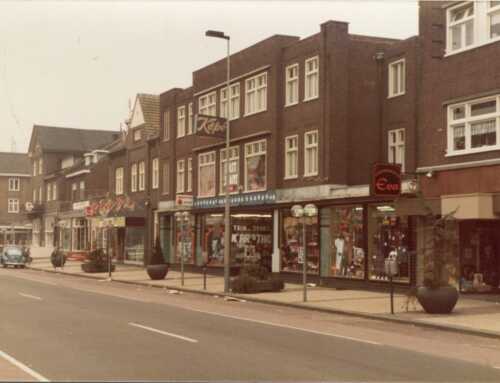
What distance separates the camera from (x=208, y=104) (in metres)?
40.8

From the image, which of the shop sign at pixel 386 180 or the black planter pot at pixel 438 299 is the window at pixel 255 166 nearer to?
the shop sign at pixel 386 180

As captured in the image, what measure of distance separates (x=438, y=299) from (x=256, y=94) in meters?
18.9

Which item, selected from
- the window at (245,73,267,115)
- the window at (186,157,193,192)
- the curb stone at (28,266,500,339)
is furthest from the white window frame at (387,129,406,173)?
the window at (186,157,193,192)

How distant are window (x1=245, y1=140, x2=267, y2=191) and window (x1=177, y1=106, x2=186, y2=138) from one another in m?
7.94

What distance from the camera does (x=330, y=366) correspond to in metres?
10.9

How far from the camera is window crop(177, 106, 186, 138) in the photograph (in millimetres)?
43750

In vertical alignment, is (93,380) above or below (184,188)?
below

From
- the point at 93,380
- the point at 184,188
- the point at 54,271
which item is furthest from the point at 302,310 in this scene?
the point at 54,271

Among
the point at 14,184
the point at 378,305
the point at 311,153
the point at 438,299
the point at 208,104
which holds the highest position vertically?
the point at 208,104

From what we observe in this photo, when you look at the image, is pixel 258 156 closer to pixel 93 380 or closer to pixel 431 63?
pixel 431 63

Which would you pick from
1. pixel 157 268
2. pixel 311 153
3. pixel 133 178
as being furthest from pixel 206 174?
Result: pixel 133 178

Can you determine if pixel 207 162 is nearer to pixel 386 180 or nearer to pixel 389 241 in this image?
pixel 389 241

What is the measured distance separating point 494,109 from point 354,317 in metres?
7.89

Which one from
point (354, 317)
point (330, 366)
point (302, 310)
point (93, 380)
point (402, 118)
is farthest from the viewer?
point (402, 118)
